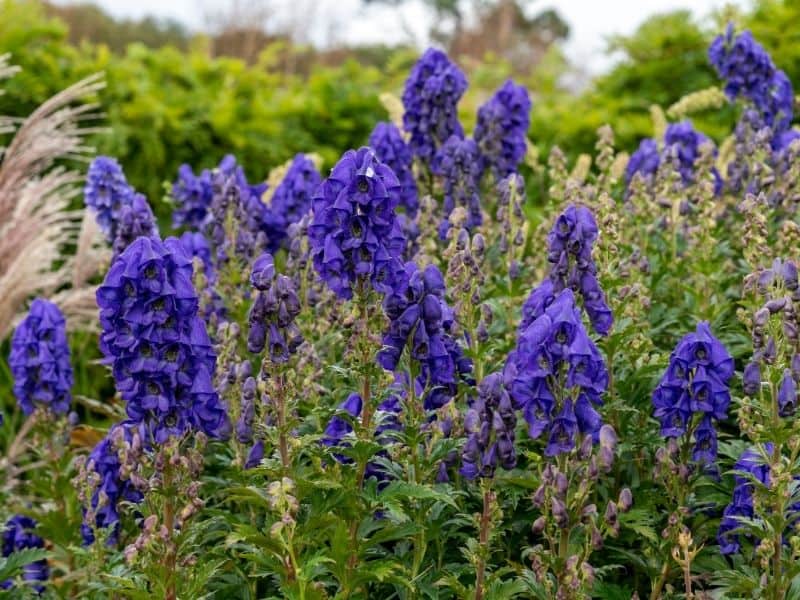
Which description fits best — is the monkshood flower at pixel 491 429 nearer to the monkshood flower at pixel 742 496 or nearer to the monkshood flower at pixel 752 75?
the monkshood flower at pixel 742 496

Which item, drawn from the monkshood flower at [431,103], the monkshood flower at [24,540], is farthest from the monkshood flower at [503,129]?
the monkshood flower at [24,540]

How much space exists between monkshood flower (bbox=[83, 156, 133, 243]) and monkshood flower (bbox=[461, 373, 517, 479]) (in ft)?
9.27

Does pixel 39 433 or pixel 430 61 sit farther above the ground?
pixel 430 61

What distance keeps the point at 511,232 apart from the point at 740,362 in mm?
1171

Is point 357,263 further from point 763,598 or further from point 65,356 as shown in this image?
point 65,356

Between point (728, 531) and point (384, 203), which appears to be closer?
point (384, 203)

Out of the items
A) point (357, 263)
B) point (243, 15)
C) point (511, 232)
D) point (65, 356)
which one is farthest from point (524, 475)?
point (243, 15)

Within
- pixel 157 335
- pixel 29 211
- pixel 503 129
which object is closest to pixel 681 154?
pixel 503 129

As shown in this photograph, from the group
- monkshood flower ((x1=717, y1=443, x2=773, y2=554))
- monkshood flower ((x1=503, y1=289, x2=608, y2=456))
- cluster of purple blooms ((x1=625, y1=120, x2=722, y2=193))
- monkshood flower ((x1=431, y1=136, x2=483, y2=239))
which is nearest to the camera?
monkshood flower ((x1=503, y1=289, x2=608, y2=456))

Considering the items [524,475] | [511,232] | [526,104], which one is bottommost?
[524,475]

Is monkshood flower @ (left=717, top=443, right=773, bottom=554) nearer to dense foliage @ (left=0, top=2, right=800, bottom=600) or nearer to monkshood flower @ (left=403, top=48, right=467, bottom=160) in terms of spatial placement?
dense foliage @ (left=0, top=2, right=800, bottom=600)

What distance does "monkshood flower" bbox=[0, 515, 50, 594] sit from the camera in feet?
15.6

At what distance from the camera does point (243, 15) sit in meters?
23.4

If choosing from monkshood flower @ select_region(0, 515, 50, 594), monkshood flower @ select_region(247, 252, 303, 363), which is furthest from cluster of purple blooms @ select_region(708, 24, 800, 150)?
monkshood flower @ select_region(0, 515, 50, 594)
